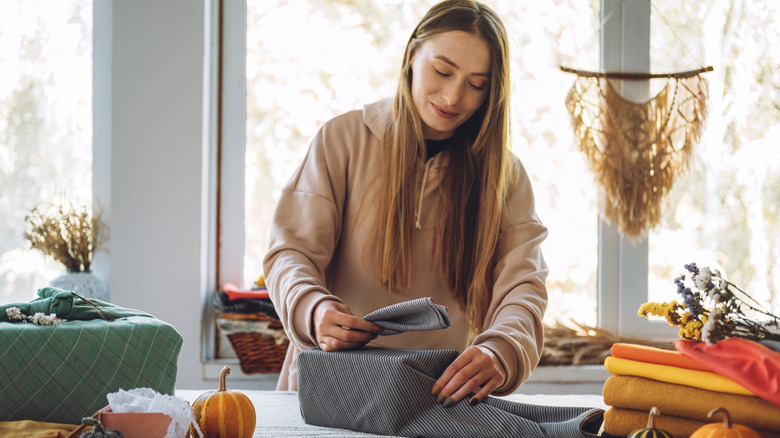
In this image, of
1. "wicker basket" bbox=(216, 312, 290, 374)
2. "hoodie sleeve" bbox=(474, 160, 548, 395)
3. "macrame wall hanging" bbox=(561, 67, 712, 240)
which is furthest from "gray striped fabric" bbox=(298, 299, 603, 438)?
"macrame wall hanging" bbox=(561, 67, 712, 240)

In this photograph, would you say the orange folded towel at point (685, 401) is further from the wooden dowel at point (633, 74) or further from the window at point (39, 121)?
the window at point (39, 121)

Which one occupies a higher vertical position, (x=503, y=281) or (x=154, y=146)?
(x=154, y=146)

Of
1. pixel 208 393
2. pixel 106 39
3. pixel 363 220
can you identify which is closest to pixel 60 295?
pixel 208 393

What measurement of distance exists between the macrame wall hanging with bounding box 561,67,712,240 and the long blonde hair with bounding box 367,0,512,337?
3.98 ft

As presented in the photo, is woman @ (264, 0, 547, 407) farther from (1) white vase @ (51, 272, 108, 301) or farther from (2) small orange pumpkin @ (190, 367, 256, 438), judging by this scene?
(1) white vase @ (51, 272, 108, 301)

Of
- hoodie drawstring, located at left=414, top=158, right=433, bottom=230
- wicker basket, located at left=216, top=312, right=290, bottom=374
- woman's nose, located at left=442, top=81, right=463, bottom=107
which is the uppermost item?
woman's nose, located at left=442, top=81, right=463, bottom=107

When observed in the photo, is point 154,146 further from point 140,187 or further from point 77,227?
point 77,227

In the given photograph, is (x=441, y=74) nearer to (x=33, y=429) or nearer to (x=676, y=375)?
(x=676, y=375)

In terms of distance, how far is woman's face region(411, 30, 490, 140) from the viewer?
1.37 m

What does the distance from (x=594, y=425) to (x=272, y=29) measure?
2069 millimetres

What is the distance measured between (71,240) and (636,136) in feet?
6.74

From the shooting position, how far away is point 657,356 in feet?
2.92

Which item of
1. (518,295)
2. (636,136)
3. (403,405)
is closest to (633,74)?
(636,136)

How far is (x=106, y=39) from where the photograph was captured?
99.3 inches
